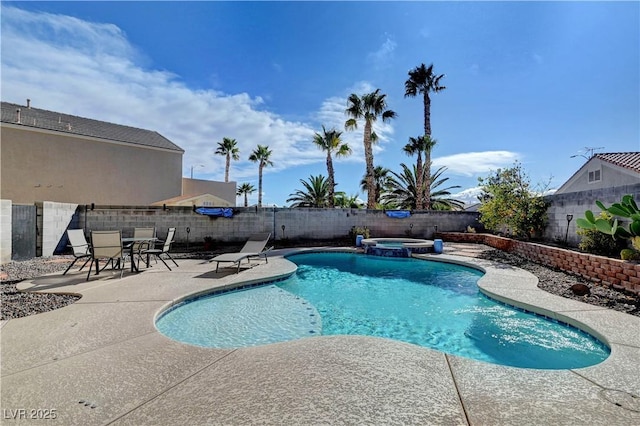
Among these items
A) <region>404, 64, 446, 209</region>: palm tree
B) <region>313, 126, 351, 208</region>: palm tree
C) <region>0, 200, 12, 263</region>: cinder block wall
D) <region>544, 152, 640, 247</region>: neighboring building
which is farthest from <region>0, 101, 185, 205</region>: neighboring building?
<region>544, 152, 640, 247</region>: neighboring building

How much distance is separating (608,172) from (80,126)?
3325 centimetres

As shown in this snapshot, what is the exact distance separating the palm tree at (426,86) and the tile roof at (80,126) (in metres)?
19.6

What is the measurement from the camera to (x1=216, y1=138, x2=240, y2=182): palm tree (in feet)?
121

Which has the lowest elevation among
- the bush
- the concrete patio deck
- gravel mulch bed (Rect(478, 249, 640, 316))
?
gravel mulch bed (Rect(478, 249, 640, 316))

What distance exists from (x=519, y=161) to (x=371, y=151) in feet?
30.4

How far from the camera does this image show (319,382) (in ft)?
8.28

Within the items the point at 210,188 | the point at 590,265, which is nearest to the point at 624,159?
the point at 590,265

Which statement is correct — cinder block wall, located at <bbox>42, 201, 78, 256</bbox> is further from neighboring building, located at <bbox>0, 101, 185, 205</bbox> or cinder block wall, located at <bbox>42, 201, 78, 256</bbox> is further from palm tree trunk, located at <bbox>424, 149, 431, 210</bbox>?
palm tree trunk, located at <bbox>424, 149, 431, 210</bbox>

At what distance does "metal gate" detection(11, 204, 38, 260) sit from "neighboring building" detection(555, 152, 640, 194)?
22.8 m

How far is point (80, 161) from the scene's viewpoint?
19328 mm

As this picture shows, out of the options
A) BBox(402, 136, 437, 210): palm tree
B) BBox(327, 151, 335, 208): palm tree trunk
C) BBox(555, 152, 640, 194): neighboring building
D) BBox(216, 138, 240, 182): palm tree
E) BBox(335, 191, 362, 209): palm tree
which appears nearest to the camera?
BBox(555, 152, 640, 194): neighboring building

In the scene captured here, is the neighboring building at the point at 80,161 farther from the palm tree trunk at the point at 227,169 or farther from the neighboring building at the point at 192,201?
the palm tree trunk at the point at 227,169

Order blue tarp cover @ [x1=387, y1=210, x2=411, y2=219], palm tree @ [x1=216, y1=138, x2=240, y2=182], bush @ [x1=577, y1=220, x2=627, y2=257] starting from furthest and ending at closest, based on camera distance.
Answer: palm tree @ [x1=216, y1=138, x2=240, y2=182] < blue tarp cover @ [x1=387, y1=210, x2=411, y2=219] < bush @ [x1=577, y1=220, x2=627, y2=257]

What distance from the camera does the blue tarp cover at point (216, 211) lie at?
46.0 feet
